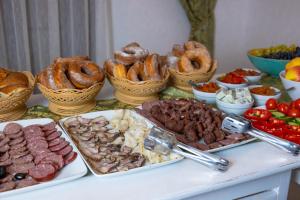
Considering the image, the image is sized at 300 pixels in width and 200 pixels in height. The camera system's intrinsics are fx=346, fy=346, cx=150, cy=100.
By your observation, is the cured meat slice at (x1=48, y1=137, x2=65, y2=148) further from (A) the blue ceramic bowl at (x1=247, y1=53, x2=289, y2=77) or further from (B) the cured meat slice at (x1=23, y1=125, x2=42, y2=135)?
(A) the blue ceramic bowl at (x1=247, y1=53, x2=289, y2=77)

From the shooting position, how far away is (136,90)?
1094 millimetres

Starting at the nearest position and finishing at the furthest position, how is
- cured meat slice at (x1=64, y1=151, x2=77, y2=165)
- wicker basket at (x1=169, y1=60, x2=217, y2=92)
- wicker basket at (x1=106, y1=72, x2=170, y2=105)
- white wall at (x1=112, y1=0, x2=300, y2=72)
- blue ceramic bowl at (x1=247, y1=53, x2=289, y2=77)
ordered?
cured meat slice at (x1=64, y1=151, x2=77, y2=165), wicker basket at (x1=106, y1=72, x2=170, y2=105), wicker basket at (x1=169, y1=60, x2=217, y2=92), blue ceramic bowl at (x1=247, y1=53, x2=289, y2=77), white wall at (x1=112, y1=0, x2=300, y2=72)

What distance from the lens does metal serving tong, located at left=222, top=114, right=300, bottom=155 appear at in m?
0.81

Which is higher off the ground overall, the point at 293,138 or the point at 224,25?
the point at 224,25

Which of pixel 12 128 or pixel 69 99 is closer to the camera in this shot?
pixel 12 128

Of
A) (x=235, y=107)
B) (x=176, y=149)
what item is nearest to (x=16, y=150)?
(x=176, y=149)

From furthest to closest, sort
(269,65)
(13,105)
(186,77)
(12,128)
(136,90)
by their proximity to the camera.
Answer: (269,65) → (186,77) → (136,90) → (13,105) → (12,128)

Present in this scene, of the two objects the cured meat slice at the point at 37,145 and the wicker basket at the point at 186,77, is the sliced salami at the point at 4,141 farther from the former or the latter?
the wicker basket at the point at 186,77

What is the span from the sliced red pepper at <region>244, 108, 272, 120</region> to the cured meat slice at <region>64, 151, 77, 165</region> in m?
0.50

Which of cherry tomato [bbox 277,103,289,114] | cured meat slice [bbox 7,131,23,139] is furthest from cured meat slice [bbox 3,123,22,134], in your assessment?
cherry tomato [bbox 277,103,289,114]

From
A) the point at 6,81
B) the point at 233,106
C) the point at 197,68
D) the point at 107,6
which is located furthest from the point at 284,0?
the point at 6,81

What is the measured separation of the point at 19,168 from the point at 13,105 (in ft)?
1.04

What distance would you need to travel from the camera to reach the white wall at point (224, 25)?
7.46 feet

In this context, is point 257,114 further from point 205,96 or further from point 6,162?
point 6,162
